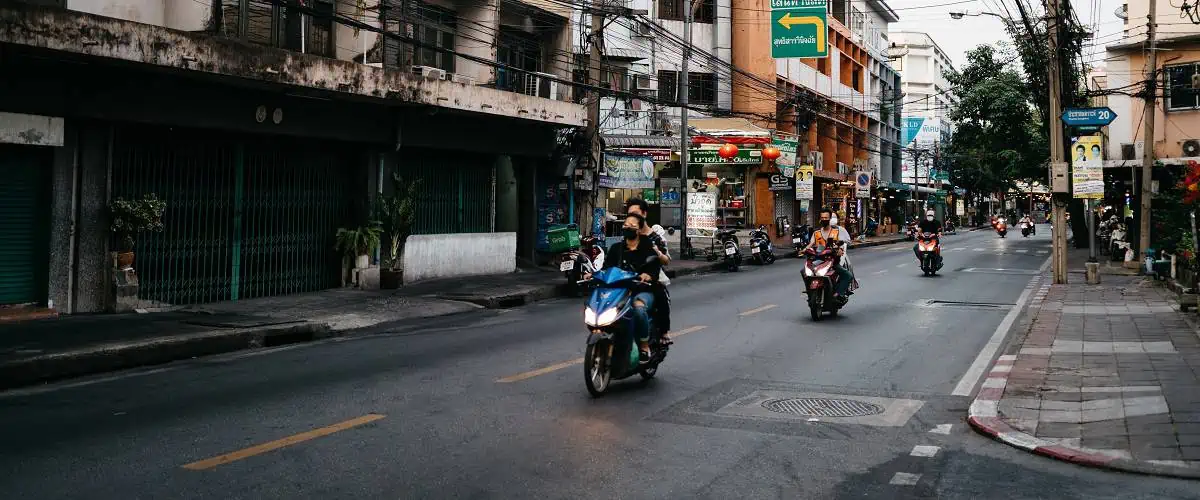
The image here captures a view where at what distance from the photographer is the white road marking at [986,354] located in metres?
9.63

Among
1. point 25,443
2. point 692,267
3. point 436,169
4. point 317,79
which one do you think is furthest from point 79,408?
point 692,267

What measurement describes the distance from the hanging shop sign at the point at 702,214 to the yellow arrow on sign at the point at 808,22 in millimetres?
9111

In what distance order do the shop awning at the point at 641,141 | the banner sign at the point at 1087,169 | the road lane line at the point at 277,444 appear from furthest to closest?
the shop awning at the point at 641,141 < the banner sign at the point at 1087,169 < the road lane line at the point at 277,444

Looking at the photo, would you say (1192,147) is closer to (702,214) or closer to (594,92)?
(702,214)

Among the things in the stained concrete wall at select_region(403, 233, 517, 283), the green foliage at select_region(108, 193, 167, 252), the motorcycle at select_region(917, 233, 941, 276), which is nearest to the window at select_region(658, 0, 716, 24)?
the motorcycle at select_region(917, 233, 941, 276)

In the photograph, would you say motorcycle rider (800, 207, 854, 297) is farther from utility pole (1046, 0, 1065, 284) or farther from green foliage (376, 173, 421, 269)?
utility pole (1046, 0, 1065, 284)

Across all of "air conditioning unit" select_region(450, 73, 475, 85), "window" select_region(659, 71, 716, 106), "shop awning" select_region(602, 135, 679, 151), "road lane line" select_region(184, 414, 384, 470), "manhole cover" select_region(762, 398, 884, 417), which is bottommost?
"road lane line" select_region(184, 414, 384, 470)

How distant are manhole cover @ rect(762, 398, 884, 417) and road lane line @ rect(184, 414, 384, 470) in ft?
10.9

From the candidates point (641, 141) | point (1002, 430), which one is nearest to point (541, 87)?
point (641, 141)

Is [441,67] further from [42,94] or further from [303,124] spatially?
[42,94]

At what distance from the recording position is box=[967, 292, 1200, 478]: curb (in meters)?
6.25

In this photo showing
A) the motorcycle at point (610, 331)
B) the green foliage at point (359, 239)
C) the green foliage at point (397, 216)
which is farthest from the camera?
the green foliage at point (397, 216)

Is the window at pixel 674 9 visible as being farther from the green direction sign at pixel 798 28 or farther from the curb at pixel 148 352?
the curb at pixel 148 352

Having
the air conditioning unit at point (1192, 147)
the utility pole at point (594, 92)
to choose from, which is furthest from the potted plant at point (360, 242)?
the air conditioning unit at point (1192, 147)
